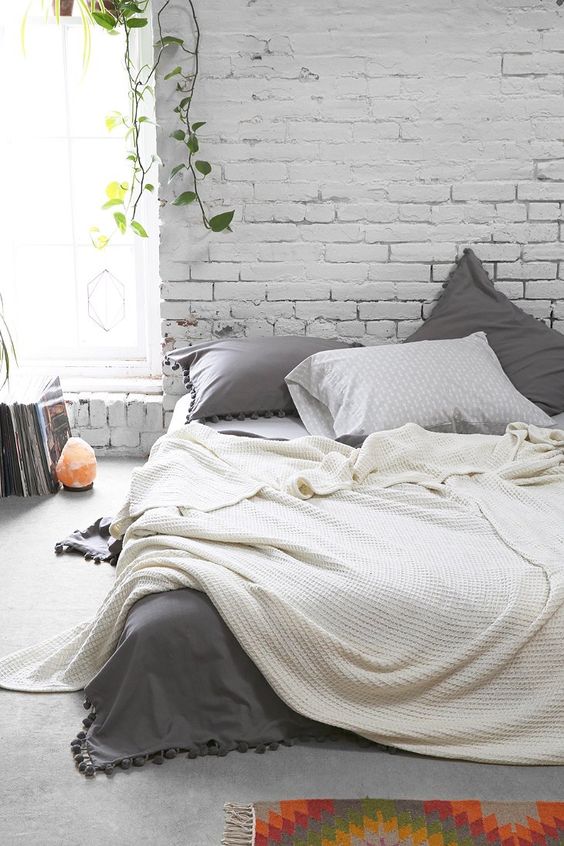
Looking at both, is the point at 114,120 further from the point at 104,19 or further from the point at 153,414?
the point at 153,414

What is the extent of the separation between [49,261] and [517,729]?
300 cm

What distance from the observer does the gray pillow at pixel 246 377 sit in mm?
3295

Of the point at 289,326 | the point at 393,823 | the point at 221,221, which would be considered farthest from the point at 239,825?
the point at 221,221

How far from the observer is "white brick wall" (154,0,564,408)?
366 cm

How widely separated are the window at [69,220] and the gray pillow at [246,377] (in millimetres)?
778

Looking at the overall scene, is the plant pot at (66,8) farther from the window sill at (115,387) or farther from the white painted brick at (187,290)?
the window sill at (115,387)

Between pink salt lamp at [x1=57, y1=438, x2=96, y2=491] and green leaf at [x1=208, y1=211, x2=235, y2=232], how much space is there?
1.00 m

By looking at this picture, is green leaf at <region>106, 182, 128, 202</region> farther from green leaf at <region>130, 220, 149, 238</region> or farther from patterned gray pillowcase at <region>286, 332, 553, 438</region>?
patterned gray pillowcase at <region>286, 332, 553, 438</region>

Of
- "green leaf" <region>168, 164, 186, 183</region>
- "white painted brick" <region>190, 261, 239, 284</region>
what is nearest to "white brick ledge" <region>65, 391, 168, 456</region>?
"white painted brick" <region>190, 261, 239, 284</region>

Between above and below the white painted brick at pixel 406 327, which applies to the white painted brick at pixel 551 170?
above

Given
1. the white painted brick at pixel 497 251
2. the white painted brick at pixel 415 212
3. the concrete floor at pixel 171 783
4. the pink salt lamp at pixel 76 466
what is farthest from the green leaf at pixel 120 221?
the concrete floor at pixel 171 783

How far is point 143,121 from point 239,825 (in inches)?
113

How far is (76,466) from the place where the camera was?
3.66 metres

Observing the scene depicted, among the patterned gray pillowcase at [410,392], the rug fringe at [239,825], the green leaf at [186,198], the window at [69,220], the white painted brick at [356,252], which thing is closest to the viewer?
the rug fringe at [239,825]
